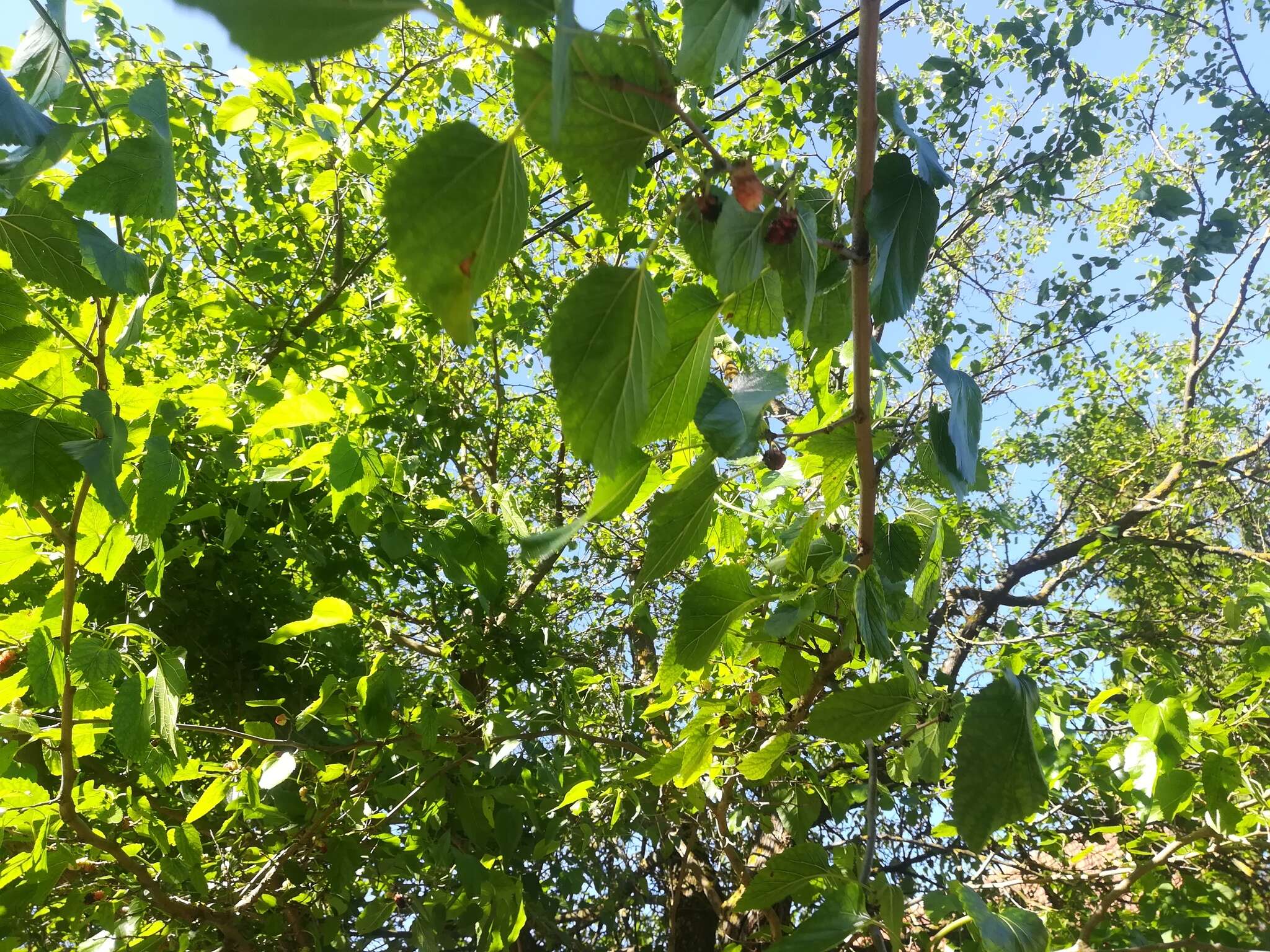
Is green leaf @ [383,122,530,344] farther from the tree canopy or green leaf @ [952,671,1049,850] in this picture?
green leaf @ [952,671,1049,850]

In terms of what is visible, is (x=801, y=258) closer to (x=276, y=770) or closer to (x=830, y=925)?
(x=830, y=925)

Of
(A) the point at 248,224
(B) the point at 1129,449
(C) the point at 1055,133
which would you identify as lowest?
(A) the point at 248,224

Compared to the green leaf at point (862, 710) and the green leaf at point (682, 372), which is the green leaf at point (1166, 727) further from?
the green leaf at point (682, 372)

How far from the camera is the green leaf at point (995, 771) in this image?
1.28 ft

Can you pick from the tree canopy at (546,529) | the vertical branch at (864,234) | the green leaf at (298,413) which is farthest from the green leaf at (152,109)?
the vertical branch at (864,234)

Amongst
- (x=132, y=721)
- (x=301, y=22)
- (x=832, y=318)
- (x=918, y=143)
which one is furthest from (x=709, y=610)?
(x=132, y=721)

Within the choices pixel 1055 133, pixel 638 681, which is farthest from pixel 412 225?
pixel 1055 133

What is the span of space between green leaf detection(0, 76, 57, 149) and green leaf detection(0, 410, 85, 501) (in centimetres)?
18

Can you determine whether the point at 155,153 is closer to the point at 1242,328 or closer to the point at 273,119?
the point at 273,119

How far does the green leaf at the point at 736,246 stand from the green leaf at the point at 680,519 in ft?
0.42

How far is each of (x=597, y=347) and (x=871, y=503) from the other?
0.84ft

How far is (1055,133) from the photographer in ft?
9.95

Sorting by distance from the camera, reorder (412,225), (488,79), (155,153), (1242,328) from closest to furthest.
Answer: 1. (412,225)
2. (155,153)
3. (488,79)
4. (1242,328)

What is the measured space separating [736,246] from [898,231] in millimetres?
107
